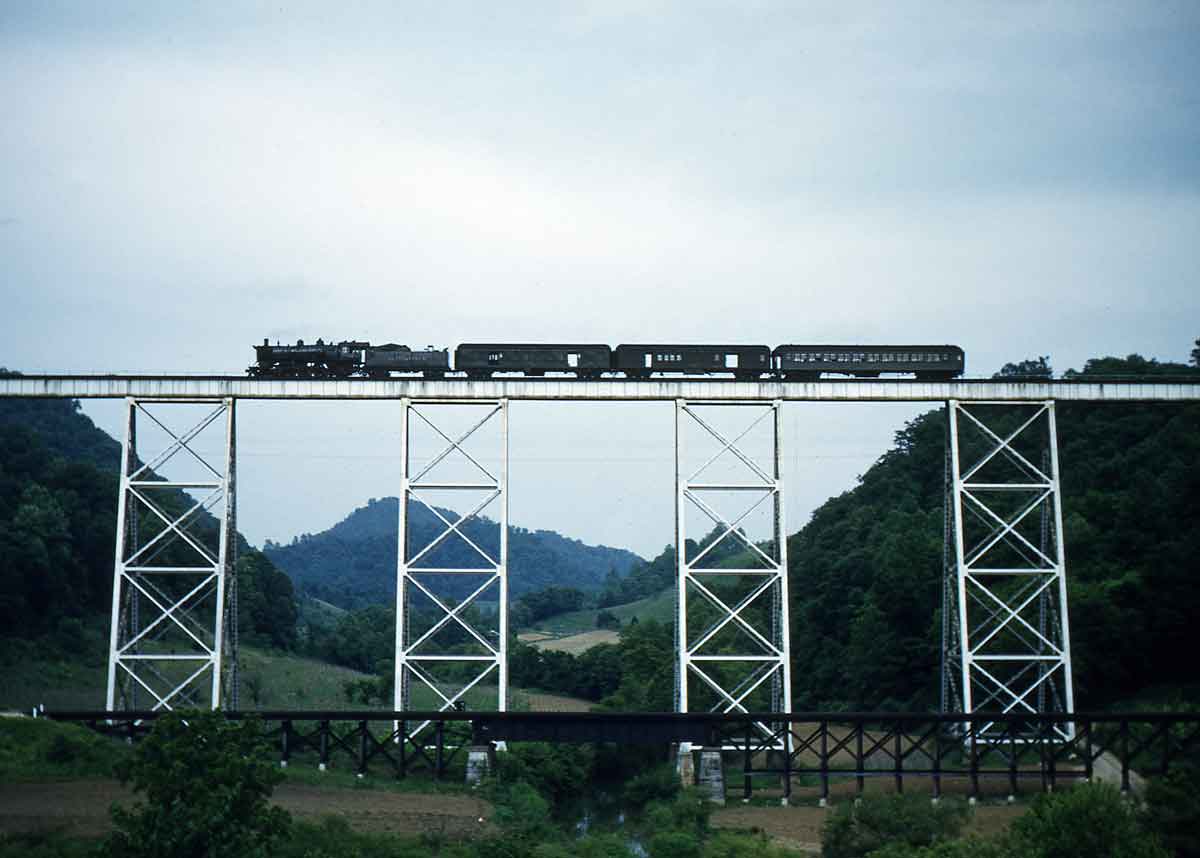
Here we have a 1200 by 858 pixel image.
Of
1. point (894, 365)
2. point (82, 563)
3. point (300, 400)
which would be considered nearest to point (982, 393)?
point (894, 365)

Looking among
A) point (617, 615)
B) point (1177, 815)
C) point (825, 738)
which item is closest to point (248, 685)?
point (825, 738)

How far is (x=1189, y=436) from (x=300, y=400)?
31.3 m

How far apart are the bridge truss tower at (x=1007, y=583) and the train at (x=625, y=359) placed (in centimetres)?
197

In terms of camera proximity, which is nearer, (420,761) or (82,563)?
(420,761)

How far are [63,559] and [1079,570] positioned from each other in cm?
4259

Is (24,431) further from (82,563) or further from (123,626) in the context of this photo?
(123,626)

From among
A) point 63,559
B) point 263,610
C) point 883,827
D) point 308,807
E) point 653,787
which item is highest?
point 63,559

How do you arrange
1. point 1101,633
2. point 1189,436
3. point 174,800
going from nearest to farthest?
point 174,800 → point 1101,633 → point 1189,436

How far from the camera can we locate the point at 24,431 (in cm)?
6875

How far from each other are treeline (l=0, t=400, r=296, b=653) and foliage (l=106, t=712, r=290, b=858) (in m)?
33.0

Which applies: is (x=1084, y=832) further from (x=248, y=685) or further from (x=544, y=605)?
(x=544, y=605)

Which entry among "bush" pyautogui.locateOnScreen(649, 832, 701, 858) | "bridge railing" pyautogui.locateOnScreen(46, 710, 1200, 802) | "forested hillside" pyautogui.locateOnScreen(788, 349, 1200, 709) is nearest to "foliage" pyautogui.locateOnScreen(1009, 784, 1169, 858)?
"bush" pyautogui.locateOnScreen(649, 832, 701, 858)

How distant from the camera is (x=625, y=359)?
114 ft

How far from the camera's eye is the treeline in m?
52.8
